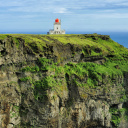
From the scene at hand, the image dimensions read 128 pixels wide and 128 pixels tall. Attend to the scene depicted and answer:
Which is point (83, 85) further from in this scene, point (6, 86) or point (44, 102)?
point (6, 86)

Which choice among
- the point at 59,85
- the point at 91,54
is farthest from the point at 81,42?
the point at 59,85

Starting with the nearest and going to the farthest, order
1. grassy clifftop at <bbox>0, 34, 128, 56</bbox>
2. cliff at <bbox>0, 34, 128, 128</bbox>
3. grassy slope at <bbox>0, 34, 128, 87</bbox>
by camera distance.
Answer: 1. cliff at <bbox>0, 34, 128, 128</bbox>
2. grassy clifftop at <bbox>0, 34, 128, 56</bbox>
3. grassy slope at <bbox>0, 34, 128, 87</bbox>

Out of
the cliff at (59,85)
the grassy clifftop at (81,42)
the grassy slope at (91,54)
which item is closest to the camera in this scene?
the cliff at (59,85)

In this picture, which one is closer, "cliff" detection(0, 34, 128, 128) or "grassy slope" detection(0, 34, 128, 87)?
"cliff" detection(0, 34, 128, 128)

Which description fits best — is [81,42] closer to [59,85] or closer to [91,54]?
[91,54]

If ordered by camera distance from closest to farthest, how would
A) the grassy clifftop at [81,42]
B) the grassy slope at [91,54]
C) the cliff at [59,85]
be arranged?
the cliff at [59,85] → the grassy clifftop at [81,42] → the grassy slope at [91,54]

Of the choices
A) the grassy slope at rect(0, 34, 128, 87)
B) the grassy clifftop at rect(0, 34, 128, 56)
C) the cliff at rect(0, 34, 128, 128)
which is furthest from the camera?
the grassy slope at rect(0, 34, 128, 87)

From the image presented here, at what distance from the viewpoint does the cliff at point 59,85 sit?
2219cm

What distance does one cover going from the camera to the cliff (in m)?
22.2

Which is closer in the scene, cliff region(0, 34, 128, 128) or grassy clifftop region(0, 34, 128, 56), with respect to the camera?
cliff region(0, 34, 128, 128)

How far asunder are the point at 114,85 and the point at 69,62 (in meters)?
6.72

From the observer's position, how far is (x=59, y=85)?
24328 millimetres

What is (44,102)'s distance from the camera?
75.2 ft

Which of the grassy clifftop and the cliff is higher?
the grassy clifftop
